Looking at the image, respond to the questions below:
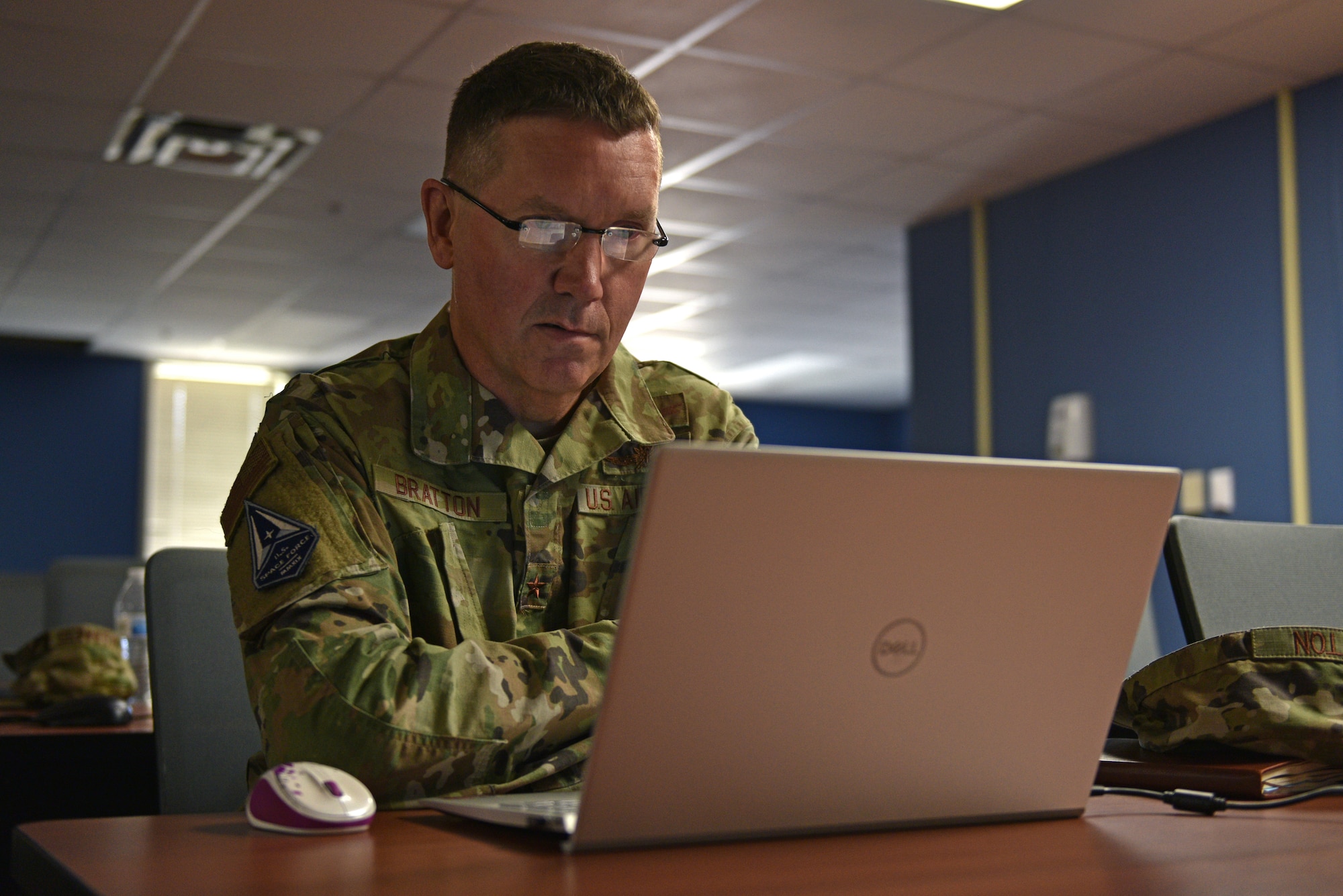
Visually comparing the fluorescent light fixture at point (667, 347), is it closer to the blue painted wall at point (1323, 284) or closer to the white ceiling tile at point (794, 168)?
the white ceiling tile at point (794, 168)

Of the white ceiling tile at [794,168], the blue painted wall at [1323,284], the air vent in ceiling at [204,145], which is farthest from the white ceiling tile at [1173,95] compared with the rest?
the air vent in ceiling at [204,145]

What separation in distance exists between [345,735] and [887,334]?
7721mm

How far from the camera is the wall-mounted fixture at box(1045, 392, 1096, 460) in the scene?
4.89 metres

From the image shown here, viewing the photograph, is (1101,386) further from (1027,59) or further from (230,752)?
(230,752)

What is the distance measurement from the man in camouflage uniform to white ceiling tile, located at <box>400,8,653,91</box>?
2456 mm

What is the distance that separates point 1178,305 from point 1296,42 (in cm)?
102

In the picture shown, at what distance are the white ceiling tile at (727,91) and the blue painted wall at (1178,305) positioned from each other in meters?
1.33

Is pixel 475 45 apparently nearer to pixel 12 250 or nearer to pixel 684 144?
pixel 684 144

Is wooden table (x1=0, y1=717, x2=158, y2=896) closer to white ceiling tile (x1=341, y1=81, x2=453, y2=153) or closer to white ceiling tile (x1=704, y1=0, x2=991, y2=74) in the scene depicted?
white ceiling tile (x1=704, y1=0, x2=991, y2=74)

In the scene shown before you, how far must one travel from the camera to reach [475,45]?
3.92 metres

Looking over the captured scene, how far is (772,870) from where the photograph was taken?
27.8 inches

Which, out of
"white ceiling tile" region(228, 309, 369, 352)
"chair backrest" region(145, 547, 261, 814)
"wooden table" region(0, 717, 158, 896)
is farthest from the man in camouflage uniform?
"white ceiling tile" region(228, 309, 369, 352)

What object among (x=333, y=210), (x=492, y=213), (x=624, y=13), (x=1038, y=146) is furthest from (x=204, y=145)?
(x=492, y=213)

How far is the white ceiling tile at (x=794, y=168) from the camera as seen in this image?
191 inches
